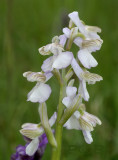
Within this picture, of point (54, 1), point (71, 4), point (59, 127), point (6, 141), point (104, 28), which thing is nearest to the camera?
point (59, 127)

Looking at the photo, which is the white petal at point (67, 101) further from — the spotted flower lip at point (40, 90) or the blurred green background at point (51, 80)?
the blurred green background at point (51, 80)

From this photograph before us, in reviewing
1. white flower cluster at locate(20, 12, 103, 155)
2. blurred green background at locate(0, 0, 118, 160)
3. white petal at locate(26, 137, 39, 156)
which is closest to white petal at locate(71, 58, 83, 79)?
white flower cluster at locate(20, 12, 103, 155)

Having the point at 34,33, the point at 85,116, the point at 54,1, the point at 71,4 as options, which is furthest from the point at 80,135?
the point at 54,1

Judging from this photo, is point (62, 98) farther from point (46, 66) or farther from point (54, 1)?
point (54, 1)

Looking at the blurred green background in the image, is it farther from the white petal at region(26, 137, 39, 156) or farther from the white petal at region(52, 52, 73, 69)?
the white petal at region(52, 52, 73, 69)

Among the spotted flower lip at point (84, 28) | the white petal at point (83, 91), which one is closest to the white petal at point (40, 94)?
the white petal at point (83, 91)

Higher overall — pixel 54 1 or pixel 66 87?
pixel 66 87

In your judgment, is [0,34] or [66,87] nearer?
[66,87]
